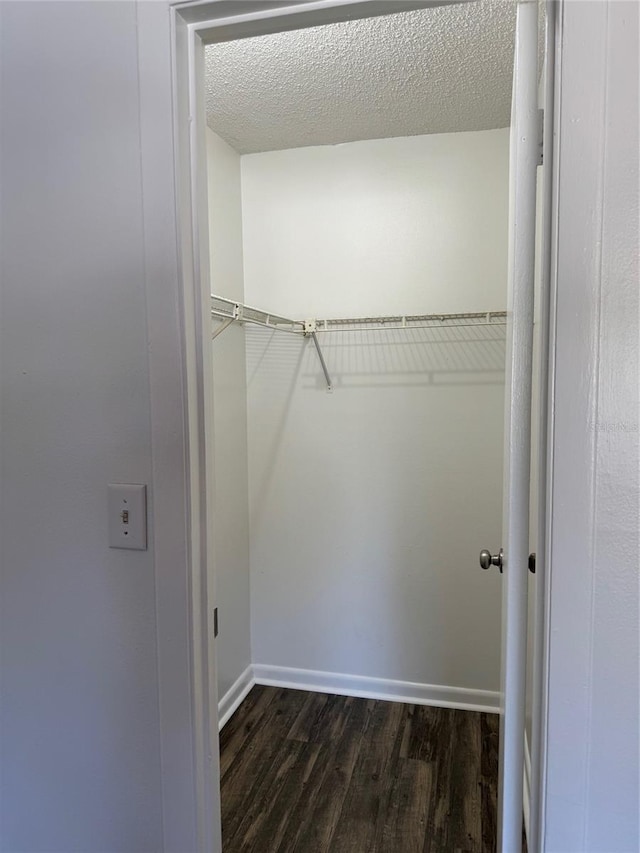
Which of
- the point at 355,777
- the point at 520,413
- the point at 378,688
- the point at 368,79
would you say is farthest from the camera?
the point at 378,688

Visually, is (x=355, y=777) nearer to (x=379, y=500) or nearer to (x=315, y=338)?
(x=379, y=500)

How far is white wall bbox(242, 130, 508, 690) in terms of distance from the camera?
2.21 m

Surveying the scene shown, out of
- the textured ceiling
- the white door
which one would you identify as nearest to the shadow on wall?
the textured ceiling

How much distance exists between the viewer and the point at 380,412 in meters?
2.32

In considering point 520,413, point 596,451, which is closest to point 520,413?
point 520,413

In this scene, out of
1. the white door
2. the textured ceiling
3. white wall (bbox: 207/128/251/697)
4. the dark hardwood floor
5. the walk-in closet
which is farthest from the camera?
white wall (bbox: 207/128/251/697)

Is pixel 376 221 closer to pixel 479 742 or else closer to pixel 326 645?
pixel 326 645

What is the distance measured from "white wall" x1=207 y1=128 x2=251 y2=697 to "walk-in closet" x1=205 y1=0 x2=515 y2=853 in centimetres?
1

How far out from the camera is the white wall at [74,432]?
0.92 m

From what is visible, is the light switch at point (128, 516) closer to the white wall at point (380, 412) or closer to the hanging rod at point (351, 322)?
the hanging rod at point (351, 322)

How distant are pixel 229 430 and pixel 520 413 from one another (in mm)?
1574

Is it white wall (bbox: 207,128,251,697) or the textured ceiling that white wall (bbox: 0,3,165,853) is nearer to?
the textured ceiling

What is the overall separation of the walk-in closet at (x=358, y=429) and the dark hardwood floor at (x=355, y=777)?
0.04 ft

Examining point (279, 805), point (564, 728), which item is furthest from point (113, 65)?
point (279, 805)
